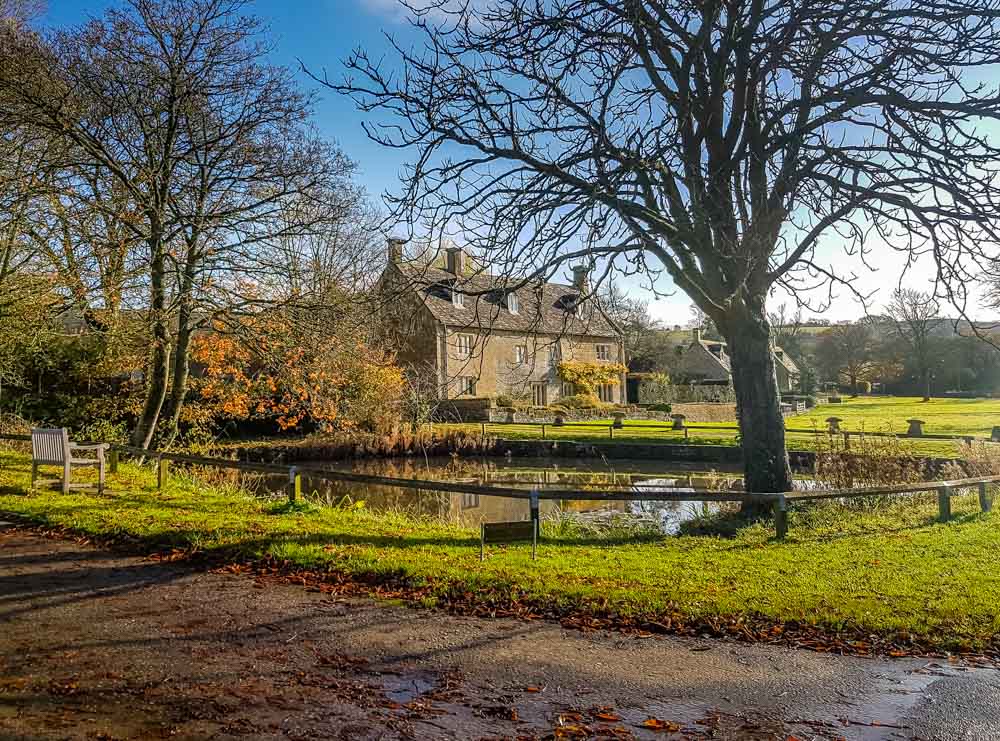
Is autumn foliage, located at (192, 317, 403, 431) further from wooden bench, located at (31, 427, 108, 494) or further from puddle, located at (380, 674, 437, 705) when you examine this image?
puddle, located at (380, 674, 437, 705)

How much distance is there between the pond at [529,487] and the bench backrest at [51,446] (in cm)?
428

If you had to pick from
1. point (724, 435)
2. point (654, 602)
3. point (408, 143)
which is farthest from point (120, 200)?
point (724, 435)

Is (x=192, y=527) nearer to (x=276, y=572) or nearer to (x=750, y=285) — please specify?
(x=276, y=572)

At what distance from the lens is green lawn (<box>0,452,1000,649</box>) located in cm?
615

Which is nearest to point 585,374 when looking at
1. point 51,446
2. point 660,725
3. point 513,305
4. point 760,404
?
point 513,305

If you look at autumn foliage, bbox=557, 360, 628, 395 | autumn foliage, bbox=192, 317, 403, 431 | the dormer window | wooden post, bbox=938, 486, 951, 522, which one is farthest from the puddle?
autumn foliage, bbox=557, 360, 628, 395

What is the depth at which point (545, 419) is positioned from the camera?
37.5 metres

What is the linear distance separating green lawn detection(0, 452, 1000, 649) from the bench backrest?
0.60 meters

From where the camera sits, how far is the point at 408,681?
467cm

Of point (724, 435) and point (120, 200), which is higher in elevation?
point (120, 200)

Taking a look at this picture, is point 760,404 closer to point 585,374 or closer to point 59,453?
point 59,453

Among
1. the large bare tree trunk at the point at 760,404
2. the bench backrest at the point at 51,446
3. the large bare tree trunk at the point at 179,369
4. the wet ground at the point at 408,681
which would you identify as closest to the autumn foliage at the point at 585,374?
the large bare tree trunk at the point at 179,369

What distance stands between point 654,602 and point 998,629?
2646 mm

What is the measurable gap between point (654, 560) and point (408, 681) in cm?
435
